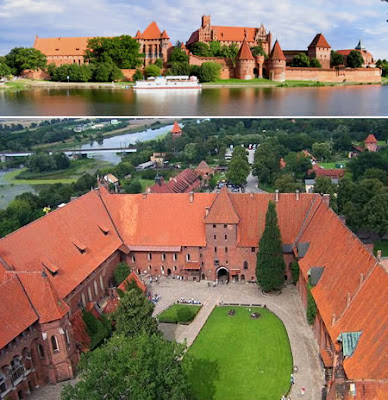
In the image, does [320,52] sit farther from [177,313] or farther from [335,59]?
[177,313]

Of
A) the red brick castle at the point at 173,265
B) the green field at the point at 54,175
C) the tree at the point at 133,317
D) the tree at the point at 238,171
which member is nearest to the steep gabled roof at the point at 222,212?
the red brick castle at the point at 173,265

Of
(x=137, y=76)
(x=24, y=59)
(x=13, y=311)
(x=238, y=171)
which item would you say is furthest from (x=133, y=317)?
(x=238, y=171)

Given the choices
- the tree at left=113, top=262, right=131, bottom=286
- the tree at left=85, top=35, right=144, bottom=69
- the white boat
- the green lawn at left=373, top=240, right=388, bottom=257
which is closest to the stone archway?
the tree at left=113, top=262, right=131, bottom=286

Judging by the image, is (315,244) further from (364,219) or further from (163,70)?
(163,70)

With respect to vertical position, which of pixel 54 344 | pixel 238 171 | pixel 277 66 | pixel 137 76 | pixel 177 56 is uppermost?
pixel 177 56

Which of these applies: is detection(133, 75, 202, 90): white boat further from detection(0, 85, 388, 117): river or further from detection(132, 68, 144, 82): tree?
detection(0, 85, 388, 117): river

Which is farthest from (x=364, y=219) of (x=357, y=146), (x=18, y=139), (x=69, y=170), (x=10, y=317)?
(x=18, y=139)
